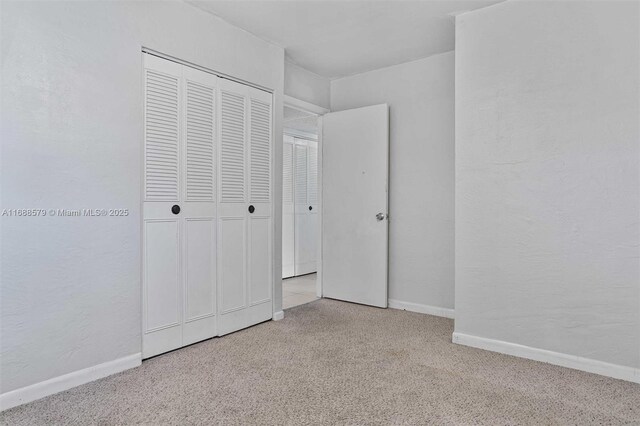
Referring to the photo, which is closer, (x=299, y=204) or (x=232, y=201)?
(x=232, y=201)

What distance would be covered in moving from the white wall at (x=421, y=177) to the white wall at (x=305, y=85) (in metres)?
0.58

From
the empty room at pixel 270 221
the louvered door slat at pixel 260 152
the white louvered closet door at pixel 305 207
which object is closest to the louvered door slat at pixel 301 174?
the white louvered closet door at pixel 305 207

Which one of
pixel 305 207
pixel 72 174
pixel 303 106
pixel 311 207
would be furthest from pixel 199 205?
pixel 311 207

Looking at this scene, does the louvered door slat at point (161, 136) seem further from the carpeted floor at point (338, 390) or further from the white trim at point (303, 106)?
the white trim at point (303, 106)

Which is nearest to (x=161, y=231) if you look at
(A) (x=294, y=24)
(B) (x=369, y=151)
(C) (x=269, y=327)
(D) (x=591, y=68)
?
(C) (x=269, y=327)

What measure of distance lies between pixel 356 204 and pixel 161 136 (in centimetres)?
216

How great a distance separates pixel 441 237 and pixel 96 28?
10.4 ft

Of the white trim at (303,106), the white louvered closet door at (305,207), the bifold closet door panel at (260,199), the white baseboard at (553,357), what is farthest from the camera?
the white louvered closet door at (305,207)

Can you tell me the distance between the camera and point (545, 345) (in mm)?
2561

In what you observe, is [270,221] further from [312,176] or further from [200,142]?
[312,176]

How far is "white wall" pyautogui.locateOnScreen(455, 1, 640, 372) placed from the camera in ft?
7.61

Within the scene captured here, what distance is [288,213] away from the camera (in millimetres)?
5793

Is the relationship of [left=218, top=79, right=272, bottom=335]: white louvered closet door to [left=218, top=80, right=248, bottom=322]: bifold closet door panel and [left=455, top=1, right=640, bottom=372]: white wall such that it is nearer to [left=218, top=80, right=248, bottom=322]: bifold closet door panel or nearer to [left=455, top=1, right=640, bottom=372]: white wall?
[left=218, top=80, right=248, bottom=322]: bifold closet door panel

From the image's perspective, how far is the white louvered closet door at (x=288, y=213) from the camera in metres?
5.74
